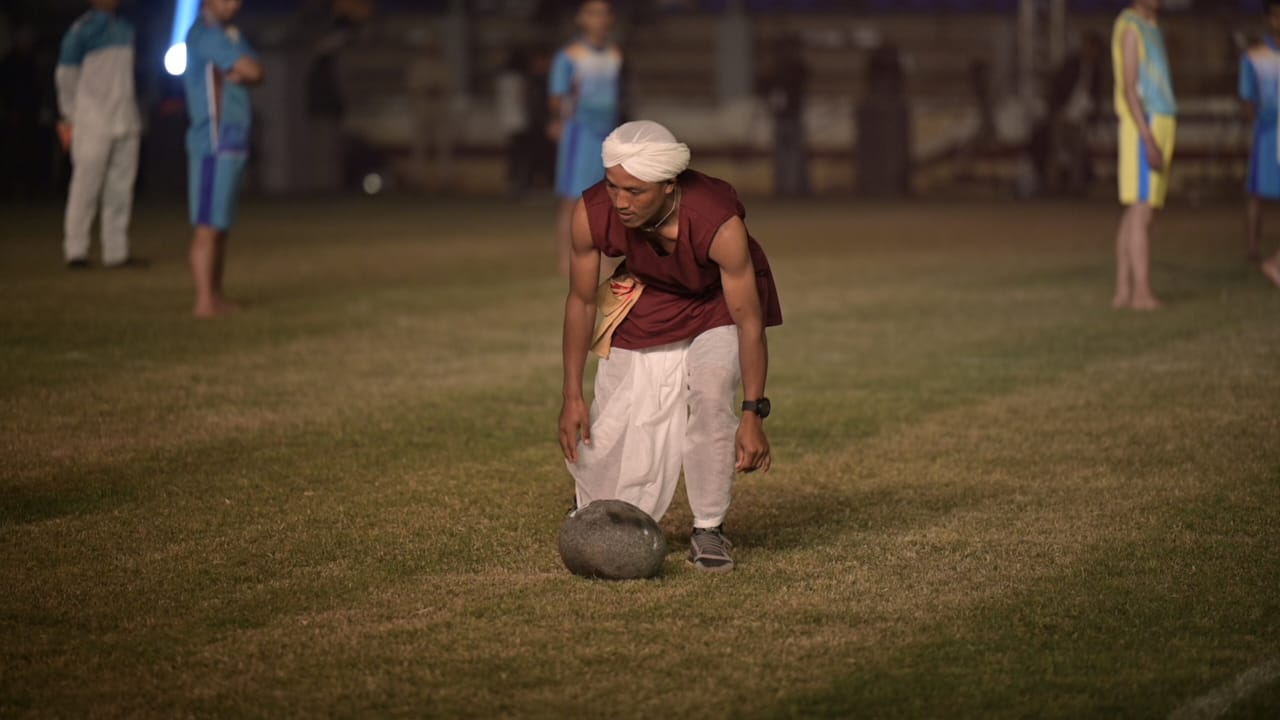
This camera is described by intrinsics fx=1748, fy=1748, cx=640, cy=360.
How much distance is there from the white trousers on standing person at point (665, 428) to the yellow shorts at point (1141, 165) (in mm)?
7166

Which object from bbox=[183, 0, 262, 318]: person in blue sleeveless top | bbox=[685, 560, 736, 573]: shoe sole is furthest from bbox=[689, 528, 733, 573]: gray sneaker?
bbox=[183, 0, 262, 318]: person in blue sleeveless top

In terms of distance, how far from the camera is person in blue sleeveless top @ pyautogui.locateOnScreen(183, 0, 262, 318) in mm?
11734

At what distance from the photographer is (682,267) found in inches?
224

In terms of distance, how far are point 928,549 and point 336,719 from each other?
2427 millimetres

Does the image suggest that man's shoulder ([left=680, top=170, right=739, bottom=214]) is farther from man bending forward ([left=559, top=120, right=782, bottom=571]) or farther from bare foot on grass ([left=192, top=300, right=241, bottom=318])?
bare foot on grass ([left=192, top=300, right=241, bottom=318])

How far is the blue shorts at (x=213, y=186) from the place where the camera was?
12.0m

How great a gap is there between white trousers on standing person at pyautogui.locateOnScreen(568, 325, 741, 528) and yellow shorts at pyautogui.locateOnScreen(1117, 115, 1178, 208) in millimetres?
7166

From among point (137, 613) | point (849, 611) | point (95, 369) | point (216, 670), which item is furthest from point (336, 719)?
point (95, 369)

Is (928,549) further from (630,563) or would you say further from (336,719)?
(336,719)

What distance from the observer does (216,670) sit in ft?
15.3

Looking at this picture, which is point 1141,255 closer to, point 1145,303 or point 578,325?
point 1145,303

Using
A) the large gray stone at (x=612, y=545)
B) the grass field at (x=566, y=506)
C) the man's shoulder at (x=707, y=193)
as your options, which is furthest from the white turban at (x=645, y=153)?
the grass field at (x=566, y=506)

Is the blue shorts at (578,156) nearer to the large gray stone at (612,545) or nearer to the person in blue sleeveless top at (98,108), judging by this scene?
the person in blue sleeveless top at (98,108)

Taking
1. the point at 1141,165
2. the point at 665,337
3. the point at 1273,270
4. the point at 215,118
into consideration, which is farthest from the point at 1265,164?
the point at 665,337
